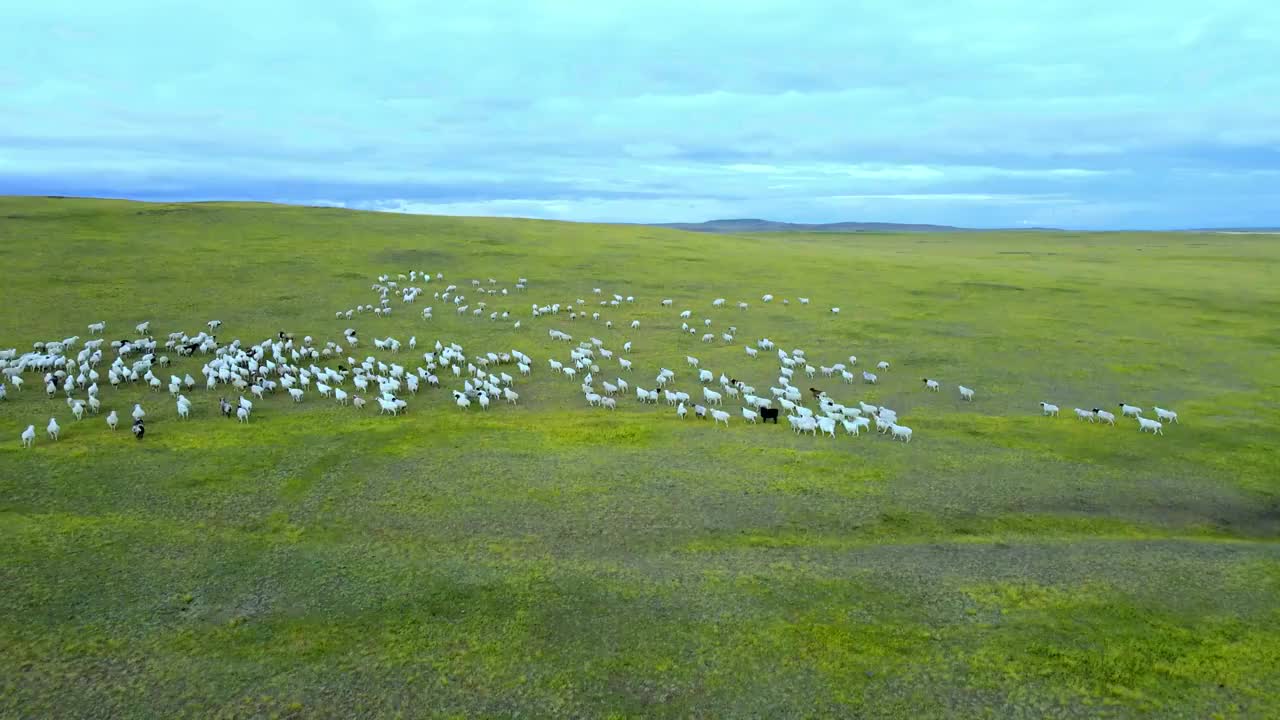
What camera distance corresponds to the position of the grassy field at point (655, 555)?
46.5 ft

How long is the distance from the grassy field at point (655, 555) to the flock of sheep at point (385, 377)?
2.58 feet

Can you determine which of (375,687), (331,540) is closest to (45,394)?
(331,540)

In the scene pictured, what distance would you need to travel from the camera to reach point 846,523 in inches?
816

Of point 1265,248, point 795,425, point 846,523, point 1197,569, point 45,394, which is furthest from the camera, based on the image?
point 1265,248

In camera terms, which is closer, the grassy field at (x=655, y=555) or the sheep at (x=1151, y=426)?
A: the grassy field at (x=655, y=555)

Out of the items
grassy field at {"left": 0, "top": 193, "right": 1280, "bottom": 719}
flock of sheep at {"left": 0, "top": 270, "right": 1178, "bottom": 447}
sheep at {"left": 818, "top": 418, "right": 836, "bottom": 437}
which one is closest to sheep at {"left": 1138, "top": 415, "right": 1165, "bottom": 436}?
flock of sheep at {"left": 0, "top": 270, "right": 1178, "bottom": 447}

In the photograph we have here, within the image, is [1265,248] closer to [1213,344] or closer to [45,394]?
[1213,344]

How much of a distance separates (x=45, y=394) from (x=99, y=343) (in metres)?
7.37

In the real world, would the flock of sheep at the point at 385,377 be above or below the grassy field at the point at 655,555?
above

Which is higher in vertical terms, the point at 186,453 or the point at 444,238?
the point at 444,238

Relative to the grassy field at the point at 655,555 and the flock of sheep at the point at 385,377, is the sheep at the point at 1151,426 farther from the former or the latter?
the grassy field at the point at 655,555

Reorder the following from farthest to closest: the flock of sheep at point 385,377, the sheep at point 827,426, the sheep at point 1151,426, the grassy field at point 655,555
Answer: the flock of sheep at point 385,377, the sheep at point 1151,426, the sheep at point 827,426, the grassy field at point 655,555

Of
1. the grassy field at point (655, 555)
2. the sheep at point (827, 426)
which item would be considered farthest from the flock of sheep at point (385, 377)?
the grassy field at point (655, 555)

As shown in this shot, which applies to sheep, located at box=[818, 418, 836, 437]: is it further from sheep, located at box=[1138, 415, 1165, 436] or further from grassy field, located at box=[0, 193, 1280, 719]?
sheep, located at box=[1138, 415, 1165, 436]
